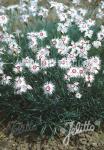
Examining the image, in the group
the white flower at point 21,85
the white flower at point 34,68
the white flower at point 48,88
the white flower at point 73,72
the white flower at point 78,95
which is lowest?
the white flower at point 78,95

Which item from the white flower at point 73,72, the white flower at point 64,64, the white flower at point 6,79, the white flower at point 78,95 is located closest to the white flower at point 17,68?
the white flower at point 6,79

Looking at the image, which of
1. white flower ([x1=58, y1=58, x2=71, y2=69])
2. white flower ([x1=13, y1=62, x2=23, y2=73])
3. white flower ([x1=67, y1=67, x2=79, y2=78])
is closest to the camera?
white flower ([x1=67, y1=67, x2=79, y2=78])

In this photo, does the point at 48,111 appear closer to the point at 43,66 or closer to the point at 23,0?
the point at 43,66

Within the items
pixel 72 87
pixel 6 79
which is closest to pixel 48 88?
pixel 72 87

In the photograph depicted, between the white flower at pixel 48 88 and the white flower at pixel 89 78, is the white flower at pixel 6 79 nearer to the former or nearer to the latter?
the white flower at pixel 48 88

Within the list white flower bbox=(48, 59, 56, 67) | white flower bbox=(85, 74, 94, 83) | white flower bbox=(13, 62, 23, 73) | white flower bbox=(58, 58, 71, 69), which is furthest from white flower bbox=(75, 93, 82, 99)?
white flower bbox=(13, 62, 23, 73)

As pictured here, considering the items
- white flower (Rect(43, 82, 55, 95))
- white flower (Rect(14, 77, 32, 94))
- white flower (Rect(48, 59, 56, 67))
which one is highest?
white flower (Rect(48, 59, 56, 67))

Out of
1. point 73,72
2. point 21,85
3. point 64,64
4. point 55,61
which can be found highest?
point 55,61

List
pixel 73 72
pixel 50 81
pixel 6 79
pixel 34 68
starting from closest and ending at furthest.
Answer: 1. pixel 73 72
2. pixel 34 68
3. pixel 6 79
4. pixel 50 81


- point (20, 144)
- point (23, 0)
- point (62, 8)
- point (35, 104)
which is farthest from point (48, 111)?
point (23, 0)

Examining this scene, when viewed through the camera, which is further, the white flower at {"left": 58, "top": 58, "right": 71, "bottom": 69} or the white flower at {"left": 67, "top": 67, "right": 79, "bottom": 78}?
the white flower at {"left": 58, "top": 58, "right": 71, "bottom": 69}

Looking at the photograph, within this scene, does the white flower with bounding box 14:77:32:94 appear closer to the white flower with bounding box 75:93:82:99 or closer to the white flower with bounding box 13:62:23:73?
the white flower with bounding box 13:62:23:73

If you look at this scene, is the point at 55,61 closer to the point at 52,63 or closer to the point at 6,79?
the point at 52,63
